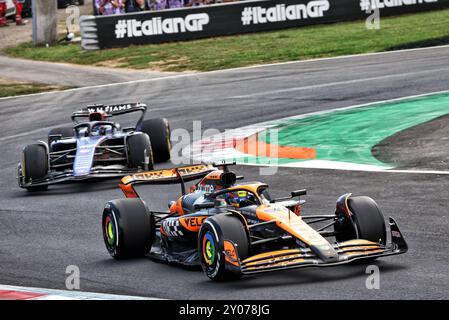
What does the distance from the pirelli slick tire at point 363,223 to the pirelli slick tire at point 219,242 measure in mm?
1189

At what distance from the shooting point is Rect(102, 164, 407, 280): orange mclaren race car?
978 cm

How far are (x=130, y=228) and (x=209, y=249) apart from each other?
1491 mm

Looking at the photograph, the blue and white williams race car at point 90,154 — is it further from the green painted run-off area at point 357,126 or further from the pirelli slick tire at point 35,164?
the green painted run-off area at point 357,126

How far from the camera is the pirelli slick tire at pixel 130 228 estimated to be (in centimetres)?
1129

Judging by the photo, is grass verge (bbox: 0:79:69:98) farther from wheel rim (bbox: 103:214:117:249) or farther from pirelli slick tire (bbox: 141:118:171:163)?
wheel rim (bbox: 103:214:117:249)

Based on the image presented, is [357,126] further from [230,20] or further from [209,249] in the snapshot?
[230,20]

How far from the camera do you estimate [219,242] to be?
977 centimetres

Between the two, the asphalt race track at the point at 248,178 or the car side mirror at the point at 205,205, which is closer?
the asphalt race track at the point at 248,178

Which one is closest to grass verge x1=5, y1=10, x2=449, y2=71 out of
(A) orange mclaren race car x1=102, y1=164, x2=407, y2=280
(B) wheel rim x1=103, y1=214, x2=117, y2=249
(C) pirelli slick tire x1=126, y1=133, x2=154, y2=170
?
(C) pirelli slick tire x1=126, y1=133, x2=154, y2=170

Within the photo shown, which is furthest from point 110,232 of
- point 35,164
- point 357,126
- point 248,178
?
point 357,126

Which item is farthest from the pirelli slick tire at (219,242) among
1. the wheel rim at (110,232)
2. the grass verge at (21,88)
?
the grass verge at (21,88)

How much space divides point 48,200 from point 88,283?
239 inches
